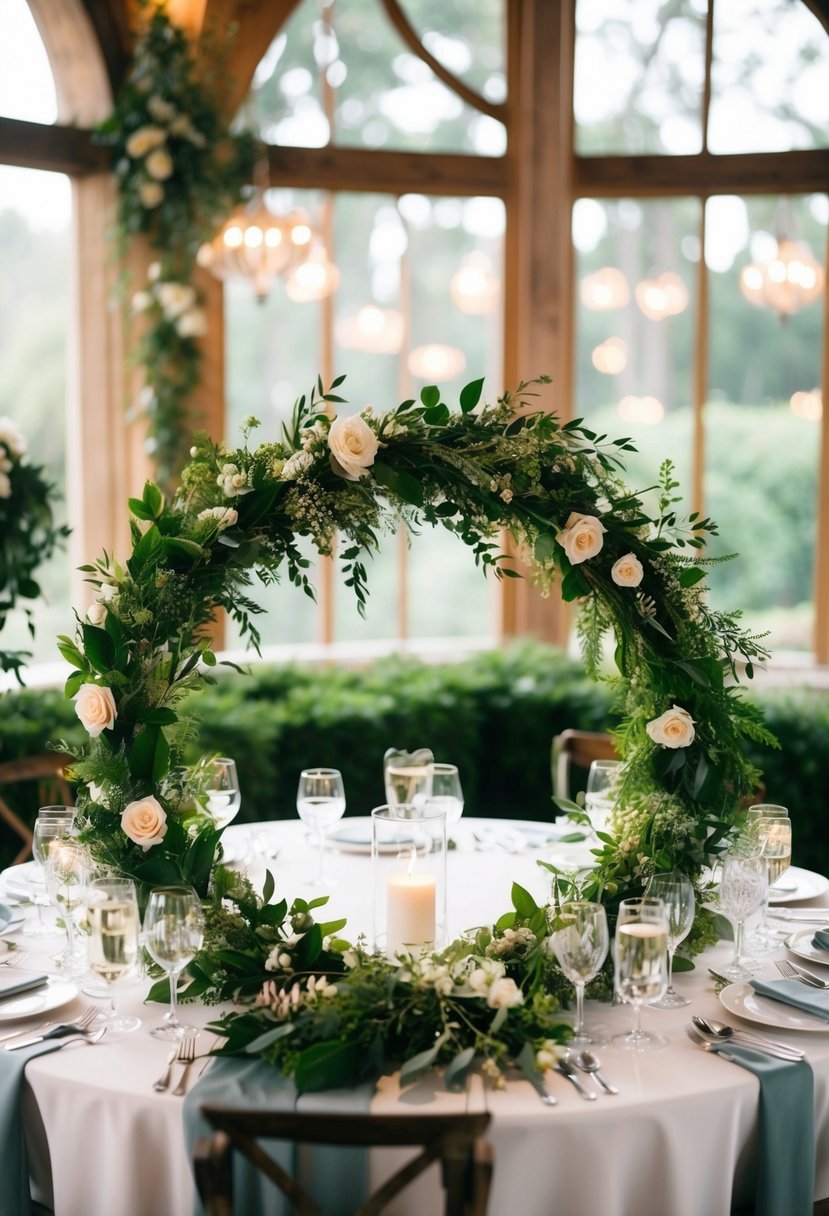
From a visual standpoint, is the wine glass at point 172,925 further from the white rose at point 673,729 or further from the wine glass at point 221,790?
the white rose at point 673,729

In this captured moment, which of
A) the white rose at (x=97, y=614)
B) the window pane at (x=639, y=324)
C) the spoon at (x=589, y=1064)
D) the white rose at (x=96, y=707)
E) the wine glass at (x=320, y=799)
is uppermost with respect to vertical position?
the window pane at (x=639, y=324)

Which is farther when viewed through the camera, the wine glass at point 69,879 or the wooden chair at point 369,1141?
the wine glass at point 69,879

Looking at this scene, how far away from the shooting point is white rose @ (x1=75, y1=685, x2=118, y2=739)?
7.44ft

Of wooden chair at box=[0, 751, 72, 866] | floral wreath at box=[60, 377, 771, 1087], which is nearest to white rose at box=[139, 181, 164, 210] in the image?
wooden chair at box=[0, 751, 72, 866]

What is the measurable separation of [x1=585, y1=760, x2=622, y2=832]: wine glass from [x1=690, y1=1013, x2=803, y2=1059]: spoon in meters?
0.61

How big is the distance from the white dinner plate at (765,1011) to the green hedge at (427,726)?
2.46 metres

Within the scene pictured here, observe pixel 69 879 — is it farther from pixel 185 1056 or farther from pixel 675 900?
pixel 675 900

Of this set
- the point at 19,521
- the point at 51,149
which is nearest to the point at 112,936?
the point at 19,521

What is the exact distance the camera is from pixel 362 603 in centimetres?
242

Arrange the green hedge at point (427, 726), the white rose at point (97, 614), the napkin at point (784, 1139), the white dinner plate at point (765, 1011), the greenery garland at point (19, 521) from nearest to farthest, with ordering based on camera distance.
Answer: the napkin at point (784, 1139) → the white dinner plate at point (765, 1011) → the white rose at point (97, 614) → the greenery garland at point (19, 521) → the green hedge at point (427, 726)

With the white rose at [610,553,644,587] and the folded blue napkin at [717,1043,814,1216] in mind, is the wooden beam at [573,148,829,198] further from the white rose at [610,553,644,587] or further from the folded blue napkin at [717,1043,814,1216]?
the folded blue napkin at [717,1043,814,1216]

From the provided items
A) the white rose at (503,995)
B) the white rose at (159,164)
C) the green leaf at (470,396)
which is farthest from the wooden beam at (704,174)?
the white rose at (503,995)

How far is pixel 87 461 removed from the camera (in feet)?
21.2

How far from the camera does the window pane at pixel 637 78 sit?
6980 mm
